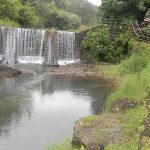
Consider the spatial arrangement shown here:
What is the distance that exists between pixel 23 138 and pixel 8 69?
1366 centimetres

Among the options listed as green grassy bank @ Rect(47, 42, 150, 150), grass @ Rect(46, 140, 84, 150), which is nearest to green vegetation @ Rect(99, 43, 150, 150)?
green grassy bank @ Rect(47, 42, 150, 150)

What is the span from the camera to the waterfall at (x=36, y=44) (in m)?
33.8

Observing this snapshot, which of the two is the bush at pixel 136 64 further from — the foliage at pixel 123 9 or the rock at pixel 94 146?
the rock at pixel 94 146

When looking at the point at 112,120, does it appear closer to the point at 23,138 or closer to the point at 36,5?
the point at 23,138

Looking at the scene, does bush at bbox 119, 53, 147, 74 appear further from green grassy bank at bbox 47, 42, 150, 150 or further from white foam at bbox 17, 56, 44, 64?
white foam at bbox 17, 56, 44, 64

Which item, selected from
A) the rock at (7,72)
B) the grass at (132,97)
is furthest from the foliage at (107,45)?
the rock at (7,72)

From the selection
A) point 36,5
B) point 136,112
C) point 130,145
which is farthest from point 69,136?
point 36,5

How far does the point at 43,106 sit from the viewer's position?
18.5 m

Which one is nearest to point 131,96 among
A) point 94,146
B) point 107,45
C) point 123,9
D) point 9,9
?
point 94,146

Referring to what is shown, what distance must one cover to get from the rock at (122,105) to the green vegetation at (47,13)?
26.4 meters

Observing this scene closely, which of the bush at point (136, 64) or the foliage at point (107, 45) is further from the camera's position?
the foliage at point (107, 45)

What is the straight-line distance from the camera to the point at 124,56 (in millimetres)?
31406

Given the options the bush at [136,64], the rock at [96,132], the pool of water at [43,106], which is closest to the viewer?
the rock at [96,132]

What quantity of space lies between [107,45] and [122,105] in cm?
1774
